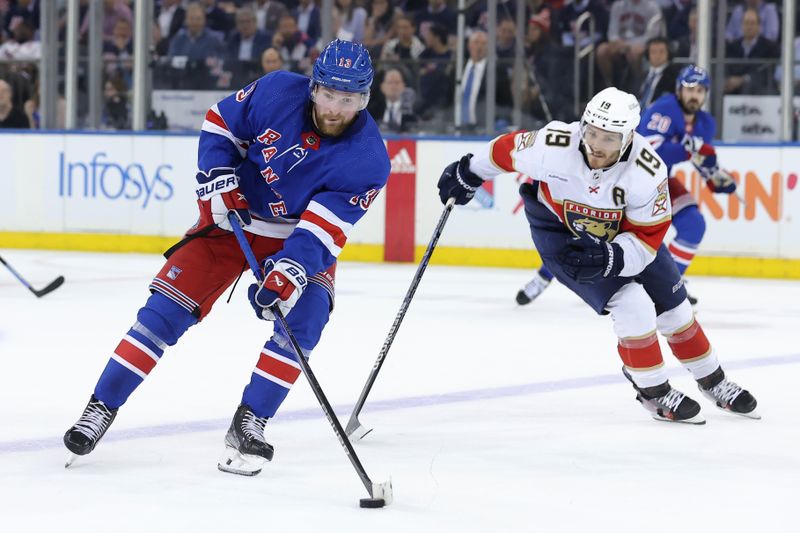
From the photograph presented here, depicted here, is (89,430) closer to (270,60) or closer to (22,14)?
(270,60)

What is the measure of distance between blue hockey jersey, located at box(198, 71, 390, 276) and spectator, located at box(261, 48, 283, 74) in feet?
20.2

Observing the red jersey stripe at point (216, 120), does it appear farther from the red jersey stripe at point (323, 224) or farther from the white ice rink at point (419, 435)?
the white ice rink at point (419, 435)

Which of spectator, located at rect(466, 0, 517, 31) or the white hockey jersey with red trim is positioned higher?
spectator, located at rect(466, 0, 517, 31)

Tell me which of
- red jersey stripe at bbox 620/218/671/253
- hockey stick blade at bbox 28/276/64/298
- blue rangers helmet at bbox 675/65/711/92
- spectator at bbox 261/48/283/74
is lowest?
hockey stick blade at bbox 28/276/64/298

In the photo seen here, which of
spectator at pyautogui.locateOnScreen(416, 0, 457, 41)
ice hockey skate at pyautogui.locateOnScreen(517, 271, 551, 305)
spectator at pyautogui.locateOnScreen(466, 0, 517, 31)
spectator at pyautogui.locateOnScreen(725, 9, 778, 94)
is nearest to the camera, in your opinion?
→ ice hockey skate at pyautogui.locateOnScreen(517, 271, 551, 305)

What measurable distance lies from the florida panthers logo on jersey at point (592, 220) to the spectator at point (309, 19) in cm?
581

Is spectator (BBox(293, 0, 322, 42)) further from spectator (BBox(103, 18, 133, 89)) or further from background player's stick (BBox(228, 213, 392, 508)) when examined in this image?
background player's stick (BBox(228, 213, 392, 508))

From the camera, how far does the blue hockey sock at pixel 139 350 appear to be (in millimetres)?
3234

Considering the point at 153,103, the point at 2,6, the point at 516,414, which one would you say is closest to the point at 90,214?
the point at 153,103

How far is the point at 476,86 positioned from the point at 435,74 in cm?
30

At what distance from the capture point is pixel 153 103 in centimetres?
→ 972

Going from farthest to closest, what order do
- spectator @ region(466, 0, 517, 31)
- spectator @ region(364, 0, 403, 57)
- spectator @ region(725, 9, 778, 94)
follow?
spectator @ region(364, 0, 403, 57), spectator @ region(466, 0, 517, 31), spectator @ region(725, 9, 778, 94)

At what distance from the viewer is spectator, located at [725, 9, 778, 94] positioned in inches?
334

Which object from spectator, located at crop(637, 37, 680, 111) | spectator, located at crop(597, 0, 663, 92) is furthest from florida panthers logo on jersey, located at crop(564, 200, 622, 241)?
spectator, located at crop(597, 0, 663, 92)
